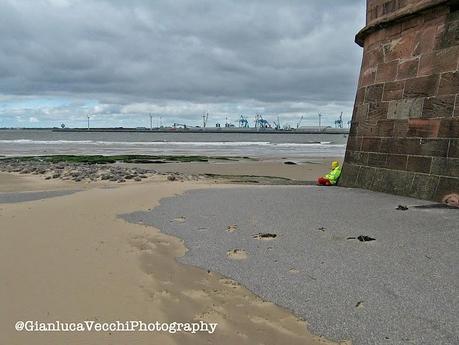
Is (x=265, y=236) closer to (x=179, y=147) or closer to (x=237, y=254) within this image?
(x=237, y=254)

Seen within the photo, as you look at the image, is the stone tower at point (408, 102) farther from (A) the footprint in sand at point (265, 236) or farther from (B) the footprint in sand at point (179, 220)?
(B) the footprint in sand at point (179, 220)

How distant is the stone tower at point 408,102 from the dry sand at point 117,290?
5.15 metres

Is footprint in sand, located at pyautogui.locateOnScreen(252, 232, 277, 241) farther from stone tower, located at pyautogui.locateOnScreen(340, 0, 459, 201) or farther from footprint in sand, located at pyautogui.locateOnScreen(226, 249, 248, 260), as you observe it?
stone tower, located at pyautogui.locateOnScreen(340, 0, 459, 201)

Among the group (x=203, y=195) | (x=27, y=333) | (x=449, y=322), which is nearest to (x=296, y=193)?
(x=203, y=195)

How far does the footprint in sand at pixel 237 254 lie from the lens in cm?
480

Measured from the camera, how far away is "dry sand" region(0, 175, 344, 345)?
3.05m

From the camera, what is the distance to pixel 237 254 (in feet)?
16.1

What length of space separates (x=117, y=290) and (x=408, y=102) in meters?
7.15

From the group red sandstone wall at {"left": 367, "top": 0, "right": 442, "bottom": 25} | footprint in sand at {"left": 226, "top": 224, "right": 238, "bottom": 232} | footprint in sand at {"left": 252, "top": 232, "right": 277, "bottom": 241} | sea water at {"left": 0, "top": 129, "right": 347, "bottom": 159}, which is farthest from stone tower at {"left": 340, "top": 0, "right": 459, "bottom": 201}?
sea water at {"left": 0, "top": 129, "right": 347, "bottom": 159}

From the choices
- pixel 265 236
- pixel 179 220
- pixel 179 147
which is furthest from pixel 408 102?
pixel 179 147

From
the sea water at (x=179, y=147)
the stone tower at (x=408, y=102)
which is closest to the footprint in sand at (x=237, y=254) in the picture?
the stone tower at (x=408, y=102)

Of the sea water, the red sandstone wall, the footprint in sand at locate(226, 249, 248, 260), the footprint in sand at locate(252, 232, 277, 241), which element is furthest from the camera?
the sea water

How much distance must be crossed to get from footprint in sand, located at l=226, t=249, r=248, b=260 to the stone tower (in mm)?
4292

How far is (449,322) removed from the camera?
123 inches
